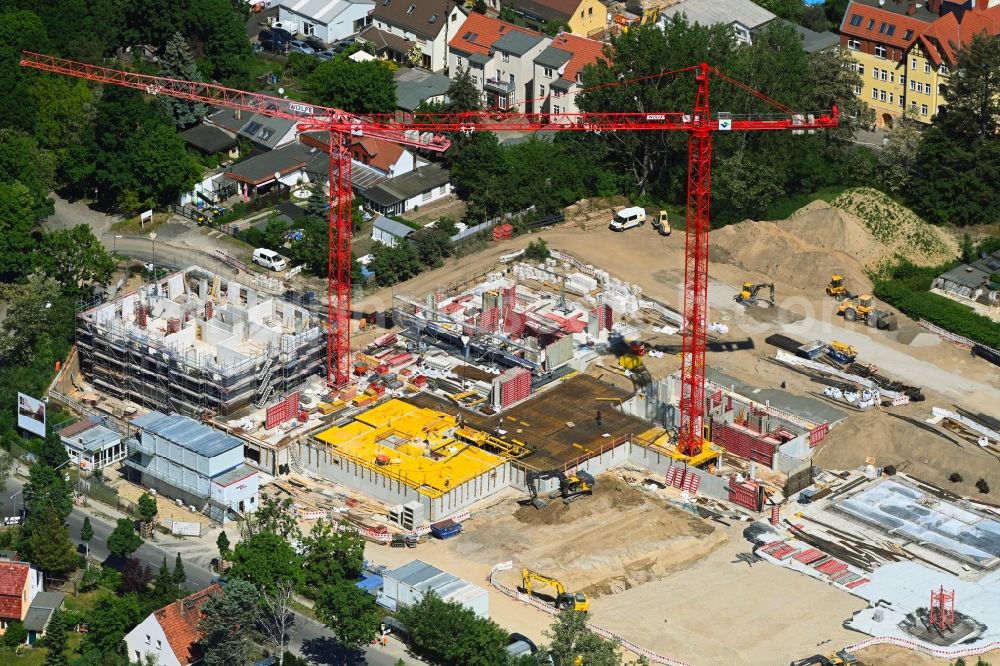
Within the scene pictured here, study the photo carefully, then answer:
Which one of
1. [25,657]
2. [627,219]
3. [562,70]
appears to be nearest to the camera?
[25,657]

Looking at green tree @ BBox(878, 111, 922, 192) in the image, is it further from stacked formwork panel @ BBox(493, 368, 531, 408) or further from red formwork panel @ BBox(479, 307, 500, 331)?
stacked formwork panel @ BBox(493, 368, 531, 408)

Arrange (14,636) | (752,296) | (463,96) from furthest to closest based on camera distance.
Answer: (463,96) → (752,296) → (14,636)

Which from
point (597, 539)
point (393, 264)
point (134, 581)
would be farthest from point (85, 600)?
point (393, 264)

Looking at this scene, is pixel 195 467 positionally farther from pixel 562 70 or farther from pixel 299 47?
pixel 299 47

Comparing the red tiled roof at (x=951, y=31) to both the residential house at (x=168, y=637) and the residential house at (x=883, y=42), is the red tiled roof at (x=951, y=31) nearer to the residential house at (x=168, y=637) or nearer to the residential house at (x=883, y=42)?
the residential house at (x=883, y=42)

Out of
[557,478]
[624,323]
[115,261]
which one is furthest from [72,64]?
[557,478]

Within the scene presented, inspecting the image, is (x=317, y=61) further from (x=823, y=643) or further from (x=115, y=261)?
(x=823, y=643)

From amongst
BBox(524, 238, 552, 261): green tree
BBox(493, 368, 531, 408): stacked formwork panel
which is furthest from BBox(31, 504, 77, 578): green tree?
BBox(524, 238, 552, 261): green tree

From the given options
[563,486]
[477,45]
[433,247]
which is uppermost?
[477,45]
